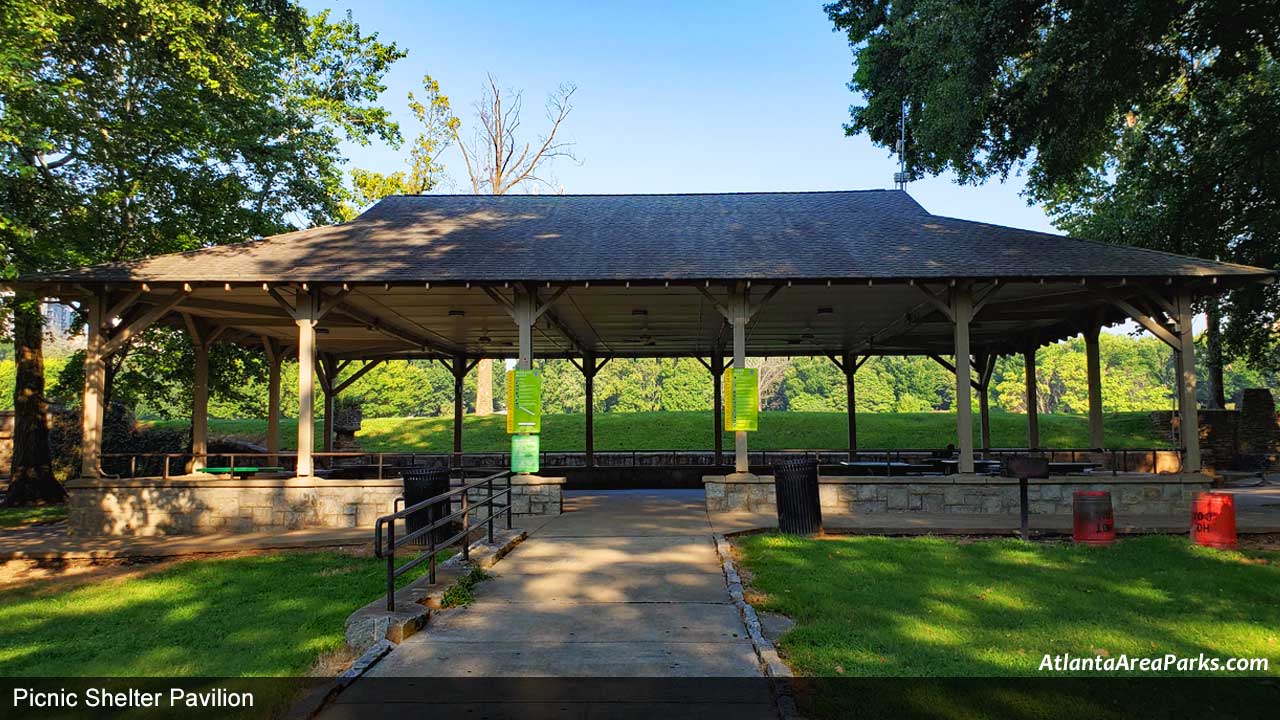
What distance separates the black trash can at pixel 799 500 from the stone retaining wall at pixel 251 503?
3997 millimetres

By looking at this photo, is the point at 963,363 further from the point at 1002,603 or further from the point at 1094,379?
the point at 1002,603

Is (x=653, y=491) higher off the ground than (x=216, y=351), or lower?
lower

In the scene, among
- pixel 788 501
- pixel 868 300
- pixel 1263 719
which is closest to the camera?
pixel 1263 719

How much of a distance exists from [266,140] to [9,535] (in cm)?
1139

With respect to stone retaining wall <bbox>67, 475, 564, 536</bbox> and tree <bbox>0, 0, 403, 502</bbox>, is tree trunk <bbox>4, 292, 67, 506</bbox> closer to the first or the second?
tree <bbox>0, 0, 403, 502</bbox>

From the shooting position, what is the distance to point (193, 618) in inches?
267

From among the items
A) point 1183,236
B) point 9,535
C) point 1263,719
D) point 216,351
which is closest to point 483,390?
point 216,351

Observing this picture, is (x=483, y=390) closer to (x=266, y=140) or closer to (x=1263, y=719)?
(x=266, y=140)

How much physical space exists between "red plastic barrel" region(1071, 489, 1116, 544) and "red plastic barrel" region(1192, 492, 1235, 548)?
98cm

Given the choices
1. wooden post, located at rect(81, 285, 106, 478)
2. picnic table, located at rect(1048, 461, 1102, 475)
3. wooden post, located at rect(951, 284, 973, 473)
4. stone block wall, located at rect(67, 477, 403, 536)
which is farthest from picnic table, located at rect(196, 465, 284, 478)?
picnic table, located at rect(1048, 461, 1102, 475)

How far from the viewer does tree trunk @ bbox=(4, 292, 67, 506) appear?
16.5 meters

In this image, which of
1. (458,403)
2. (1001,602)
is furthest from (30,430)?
(1001,602)

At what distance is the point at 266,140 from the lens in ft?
64.8

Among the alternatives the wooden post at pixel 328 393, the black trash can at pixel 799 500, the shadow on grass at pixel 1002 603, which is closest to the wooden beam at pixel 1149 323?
the shadow on grass at pixel 1002 603
